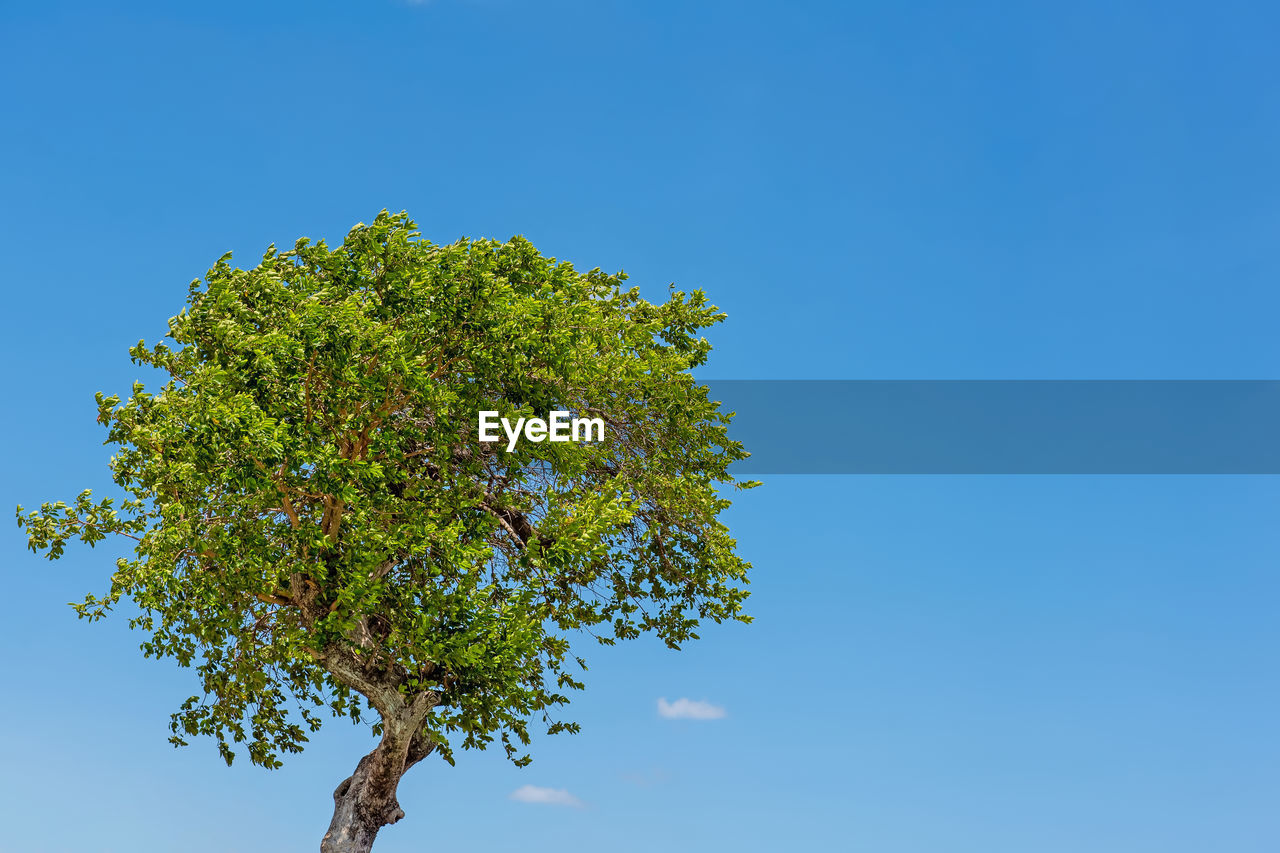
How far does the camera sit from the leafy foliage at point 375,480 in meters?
17.4

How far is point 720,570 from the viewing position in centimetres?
2288

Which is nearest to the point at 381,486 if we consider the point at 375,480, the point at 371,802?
the point at 375,480

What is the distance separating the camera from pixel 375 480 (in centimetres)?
1847

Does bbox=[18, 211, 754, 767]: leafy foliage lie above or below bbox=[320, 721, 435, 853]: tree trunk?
above

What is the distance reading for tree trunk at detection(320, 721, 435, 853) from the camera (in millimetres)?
20703

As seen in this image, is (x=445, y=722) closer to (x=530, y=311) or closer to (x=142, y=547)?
(x=142, y=547)

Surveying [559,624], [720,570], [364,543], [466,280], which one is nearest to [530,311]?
[466,280]

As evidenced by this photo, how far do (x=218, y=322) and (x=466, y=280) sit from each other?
4.32 metres

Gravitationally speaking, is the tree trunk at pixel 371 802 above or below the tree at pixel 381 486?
below

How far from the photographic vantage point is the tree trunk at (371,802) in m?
20.7

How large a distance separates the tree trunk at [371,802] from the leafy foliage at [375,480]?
0.91 meters

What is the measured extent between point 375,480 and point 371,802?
6862 mm

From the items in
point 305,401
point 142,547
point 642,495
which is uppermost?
point 642,495

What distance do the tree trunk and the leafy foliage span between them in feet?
2.99
